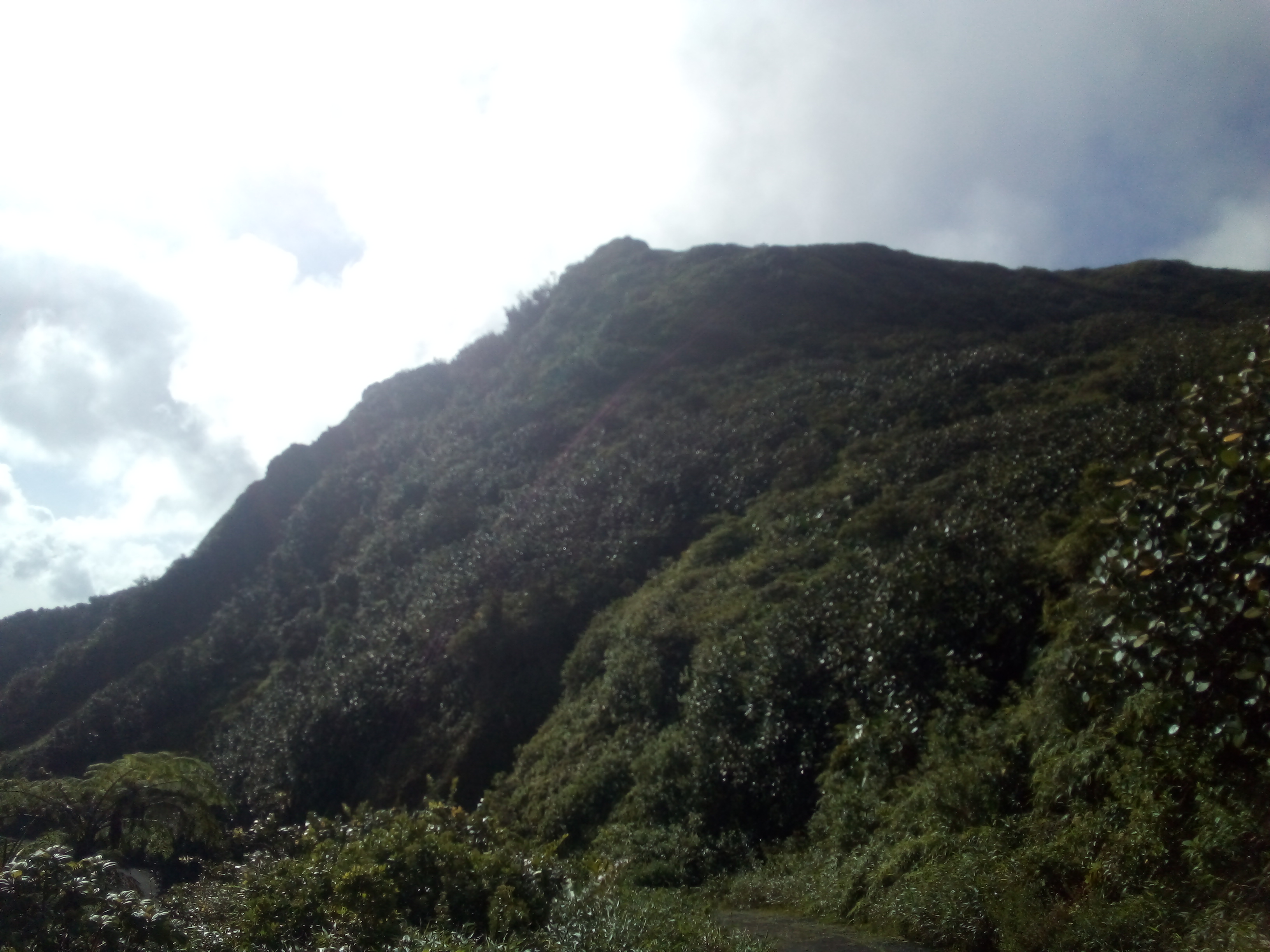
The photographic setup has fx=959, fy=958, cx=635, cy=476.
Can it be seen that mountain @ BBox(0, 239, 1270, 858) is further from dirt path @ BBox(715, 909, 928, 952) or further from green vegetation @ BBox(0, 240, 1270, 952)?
dirt path @ BBox(715, 909, 928, 952)

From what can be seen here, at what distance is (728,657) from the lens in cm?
1337

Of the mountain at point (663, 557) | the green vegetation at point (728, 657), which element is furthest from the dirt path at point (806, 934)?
the mountain at point (663, 557)

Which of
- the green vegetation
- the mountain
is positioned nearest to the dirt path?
the green vegetation

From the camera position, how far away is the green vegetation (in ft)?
19.7

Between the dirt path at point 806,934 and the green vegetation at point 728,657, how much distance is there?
272 mm

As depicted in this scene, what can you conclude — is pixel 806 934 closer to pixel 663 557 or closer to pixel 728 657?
pixel 728 657

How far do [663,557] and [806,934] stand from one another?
1334 cm

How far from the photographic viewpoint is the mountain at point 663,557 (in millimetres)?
11781

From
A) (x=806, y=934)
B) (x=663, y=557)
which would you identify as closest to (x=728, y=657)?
(x=806, y=934)

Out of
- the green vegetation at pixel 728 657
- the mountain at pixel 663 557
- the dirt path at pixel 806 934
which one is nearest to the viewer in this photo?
the green vegetation at pixel 728 657

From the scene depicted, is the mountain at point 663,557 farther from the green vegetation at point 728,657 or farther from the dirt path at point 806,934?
the dirt path at point 806,934

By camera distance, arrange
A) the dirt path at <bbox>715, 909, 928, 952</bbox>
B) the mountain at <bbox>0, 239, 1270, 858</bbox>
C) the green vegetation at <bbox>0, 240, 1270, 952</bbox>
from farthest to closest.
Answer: the mountain at <bbox>0, 239, 1270, 858</bbox> < the dirt path at <bbox>715, 909, 928, 952</bbox> < the green vegetation at <bbox>0, 240, 1270, 952</bbox>

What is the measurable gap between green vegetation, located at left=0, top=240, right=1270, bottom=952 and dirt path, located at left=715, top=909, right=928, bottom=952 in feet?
0.89

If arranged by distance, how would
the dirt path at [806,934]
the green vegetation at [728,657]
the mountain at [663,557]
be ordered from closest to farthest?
the green vegetation at [728,657] → the dirt path at [806,934] → the mountain at [663,557]
